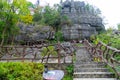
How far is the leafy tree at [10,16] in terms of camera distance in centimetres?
2641

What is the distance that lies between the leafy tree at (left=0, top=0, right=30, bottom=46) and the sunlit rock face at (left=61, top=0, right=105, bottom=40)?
5.92 m

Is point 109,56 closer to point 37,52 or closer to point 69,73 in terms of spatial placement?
point 69,73

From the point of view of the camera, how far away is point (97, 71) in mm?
10398

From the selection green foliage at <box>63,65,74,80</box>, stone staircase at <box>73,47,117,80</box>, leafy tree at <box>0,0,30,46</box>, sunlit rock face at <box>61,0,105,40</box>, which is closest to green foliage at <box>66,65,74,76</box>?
green foliage at <box>63,65,74,80</box>

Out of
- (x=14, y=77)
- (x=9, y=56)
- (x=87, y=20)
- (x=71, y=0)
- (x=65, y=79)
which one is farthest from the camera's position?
(x=71, y=0)

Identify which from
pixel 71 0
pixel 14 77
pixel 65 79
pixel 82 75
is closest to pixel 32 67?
→ pixel 14 77

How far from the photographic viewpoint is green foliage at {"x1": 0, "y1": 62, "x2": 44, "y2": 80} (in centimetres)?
700

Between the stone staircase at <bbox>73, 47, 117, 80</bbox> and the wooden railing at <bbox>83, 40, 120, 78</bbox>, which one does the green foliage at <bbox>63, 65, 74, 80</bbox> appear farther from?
the wooden railing at <bbox>83, 40, 120, 78</bbox>

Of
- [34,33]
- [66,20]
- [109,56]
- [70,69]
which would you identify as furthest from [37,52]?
[66,20]

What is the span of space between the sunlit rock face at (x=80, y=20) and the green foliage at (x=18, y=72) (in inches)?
869

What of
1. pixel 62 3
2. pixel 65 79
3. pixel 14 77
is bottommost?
pixel 65 79

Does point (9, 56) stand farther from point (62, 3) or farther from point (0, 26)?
point (62, 3)

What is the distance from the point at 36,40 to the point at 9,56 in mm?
16065

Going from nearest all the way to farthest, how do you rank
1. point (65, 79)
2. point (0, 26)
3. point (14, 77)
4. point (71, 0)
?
point (14, 77) < point (65, 79) < point (0, 26) < point (71, 0)
